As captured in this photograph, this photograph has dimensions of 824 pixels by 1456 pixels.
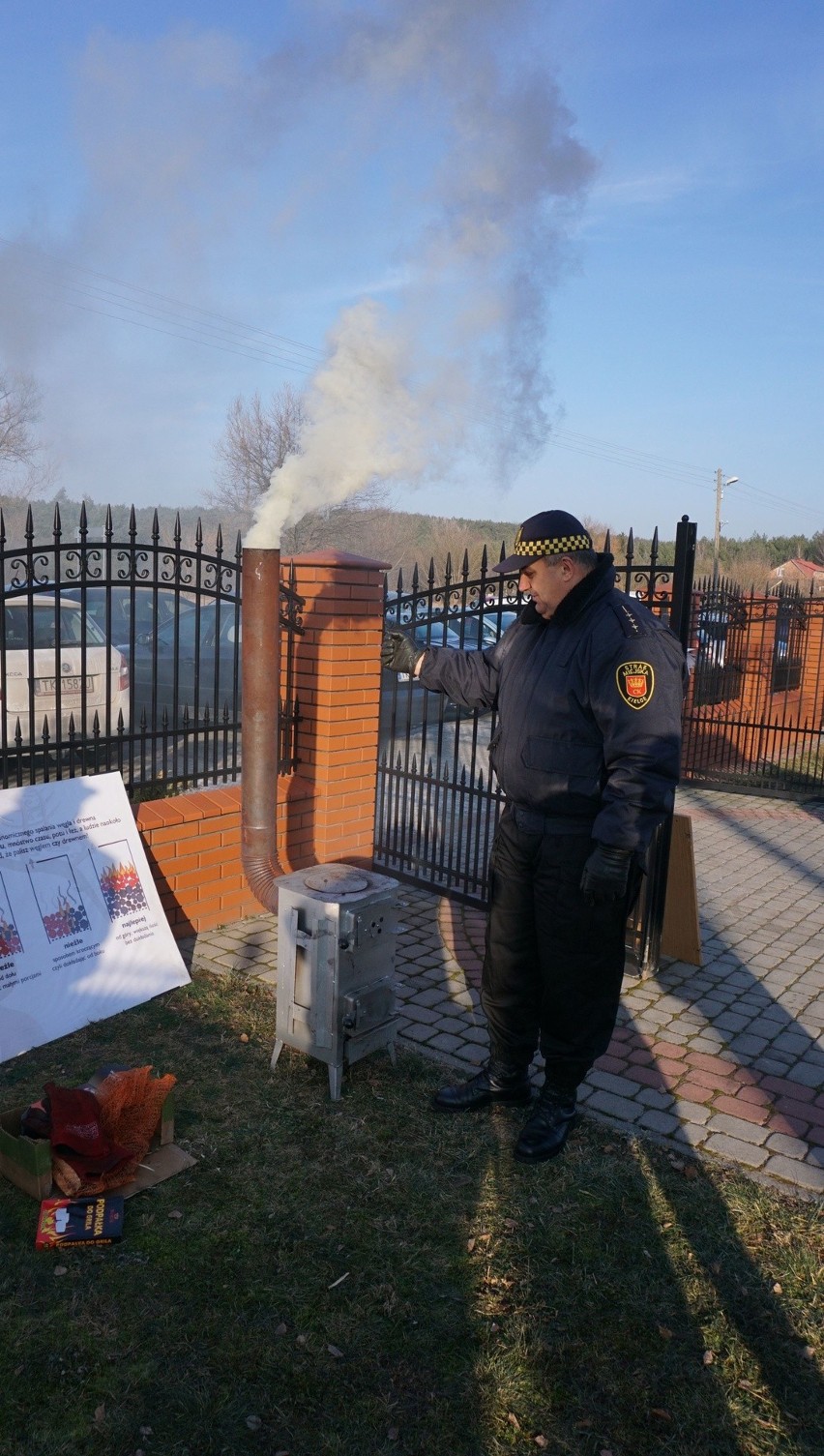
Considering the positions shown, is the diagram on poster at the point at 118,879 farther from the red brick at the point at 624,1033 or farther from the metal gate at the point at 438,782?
the red brick at the point at 624,1033

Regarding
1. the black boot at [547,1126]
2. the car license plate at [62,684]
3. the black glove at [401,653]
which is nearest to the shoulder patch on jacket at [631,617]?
the black glove at [401,653]

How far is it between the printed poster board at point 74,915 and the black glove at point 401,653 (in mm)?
1498

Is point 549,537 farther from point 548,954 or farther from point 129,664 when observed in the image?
point 129,664

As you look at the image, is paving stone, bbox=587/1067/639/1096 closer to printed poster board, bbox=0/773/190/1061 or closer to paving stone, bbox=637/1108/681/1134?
paving stone, bbox=637/1108/681/1134

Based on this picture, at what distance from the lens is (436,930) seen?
5.48m

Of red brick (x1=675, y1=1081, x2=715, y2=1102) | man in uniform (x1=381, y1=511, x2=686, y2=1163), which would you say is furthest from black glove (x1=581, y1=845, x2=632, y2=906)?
red brick (x1=675, y1=1081, x2=715, y2=1102)

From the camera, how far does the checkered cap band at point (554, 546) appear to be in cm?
321

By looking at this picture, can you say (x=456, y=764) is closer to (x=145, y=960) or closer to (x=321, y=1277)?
(x=145, y=960)

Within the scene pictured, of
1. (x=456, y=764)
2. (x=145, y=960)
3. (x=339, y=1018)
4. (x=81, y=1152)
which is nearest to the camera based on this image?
(x=81, y=1152)

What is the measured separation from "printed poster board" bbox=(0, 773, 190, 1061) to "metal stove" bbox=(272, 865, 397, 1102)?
94 centimetres

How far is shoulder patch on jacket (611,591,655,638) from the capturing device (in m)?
3.10

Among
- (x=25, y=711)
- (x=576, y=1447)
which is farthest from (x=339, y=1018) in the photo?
(x=25, y=711)

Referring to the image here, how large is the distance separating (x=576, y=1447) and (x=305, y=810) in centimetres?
370

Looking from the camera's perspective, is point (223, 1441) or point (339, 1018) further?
point (339, 1018)
